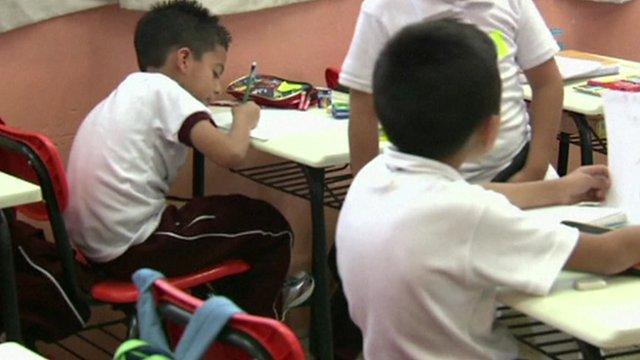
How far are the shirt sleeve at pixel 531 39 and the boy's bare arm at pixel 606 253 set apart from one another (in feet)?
2.59

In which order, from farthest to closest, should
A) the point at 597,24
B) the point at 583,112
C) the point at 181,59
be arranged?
the point at 597,24
the point at 583,112
the point at 181,59

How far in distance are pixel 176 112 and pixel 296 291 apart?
26.2 inches

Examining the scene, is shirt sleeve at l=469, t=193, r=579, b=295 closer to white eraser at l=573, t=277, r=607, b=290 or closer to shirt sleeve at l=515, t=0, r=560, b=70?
white eraser at l=573, t=277, r=607, b=290

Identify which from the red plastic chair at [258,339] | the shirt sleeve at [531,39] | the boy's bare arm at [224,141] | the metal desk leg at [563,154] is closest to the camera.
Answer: the red plastic chair at [258,339]

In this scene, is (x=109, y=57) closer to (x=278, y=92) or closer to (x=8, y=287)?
(x=278, y=92)

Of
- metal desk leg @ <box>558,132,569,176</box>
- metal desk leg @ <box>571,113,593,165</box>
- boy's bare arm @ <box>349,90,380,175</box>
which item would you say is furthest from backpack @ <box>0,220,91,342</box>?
metal desk leg @ <box>558,132,569,176</box>

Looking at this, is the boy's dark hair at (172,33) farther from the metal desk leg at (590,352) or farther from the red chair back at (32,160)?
the metal desk leg at (590,352)

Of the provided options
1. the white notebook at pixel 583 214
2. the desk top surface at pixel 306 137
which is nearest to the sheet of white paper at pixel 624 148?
the white notebook at pixel 583 214

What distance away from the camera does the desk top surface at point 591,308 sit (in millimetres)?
1469

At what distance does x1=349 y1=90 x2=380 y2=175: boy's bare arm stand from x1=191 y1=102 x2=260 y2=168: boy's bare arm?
37 centimetres

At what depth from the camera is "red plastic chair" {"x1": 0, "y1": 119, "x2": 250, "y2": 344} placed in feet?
7.60

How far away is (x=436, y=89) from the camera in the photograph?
5.32 ft

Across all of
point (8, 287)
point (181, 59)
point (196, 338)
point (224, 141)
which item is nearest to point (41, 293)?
point (8, 287)

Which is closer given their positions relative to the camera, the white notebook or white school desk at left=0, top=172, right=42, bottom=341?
the white notebook
